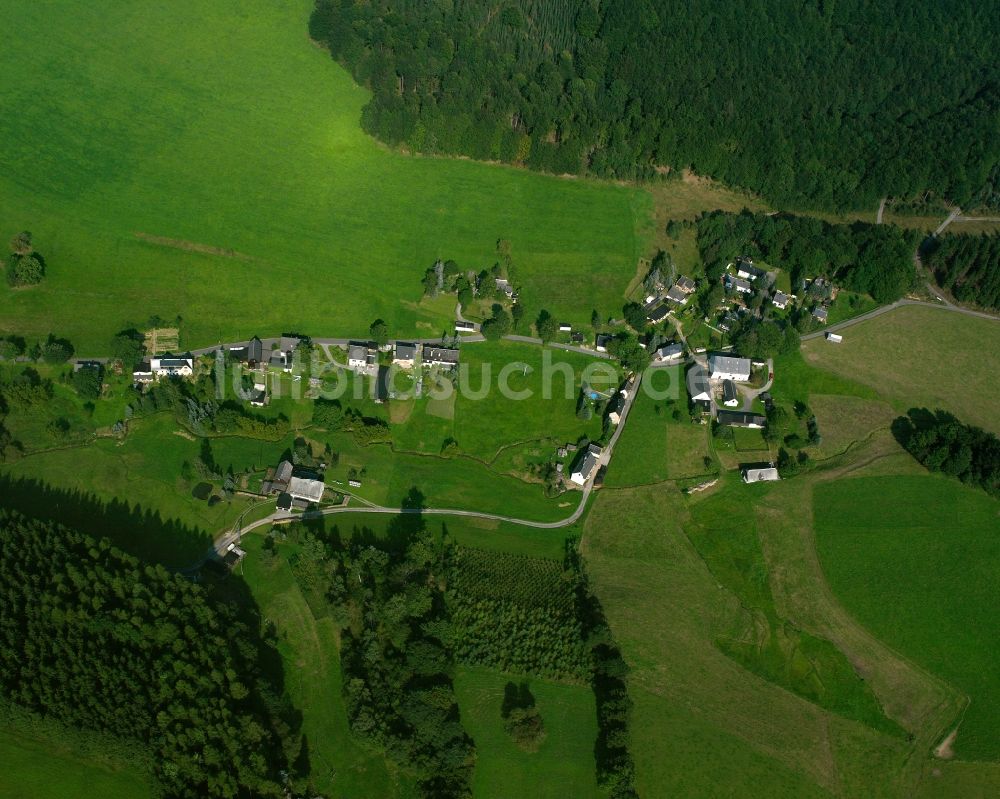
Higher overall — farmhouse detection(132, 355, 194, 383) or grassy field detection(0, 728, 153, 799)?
farmhouse detection(132, 355, 194, 383)

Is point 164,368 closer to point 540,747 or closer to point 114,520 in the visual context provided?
point 114,520

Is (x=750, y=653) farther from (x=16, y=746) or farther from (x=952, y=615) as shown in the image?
(x=16, y=746)

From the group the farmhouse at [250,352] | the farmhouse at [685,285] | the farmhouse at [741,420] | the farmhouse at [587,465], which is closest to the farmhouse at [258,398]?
the farmhouse at [250,352]

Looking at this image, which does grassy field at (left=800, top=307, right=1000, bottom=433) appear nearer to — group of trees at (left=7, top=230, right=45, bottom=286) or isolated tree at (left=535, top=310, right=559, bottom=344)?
isolated tree at (left=535, top=310, right=559, bottom=344)

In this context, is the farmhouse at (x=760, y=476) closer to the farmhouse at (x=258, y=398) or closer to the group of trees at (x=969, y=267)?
the group of trees at (x=969, y=267)

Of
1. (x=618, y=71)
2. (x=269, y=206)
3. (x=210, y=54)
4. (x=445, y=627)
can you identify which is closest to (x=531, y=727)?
(x=445, y=627)

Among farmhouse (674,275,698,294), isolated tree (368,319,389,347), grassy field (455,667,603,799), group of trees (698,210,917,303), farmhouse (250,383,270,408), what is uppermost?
group of trees (698,210,917,303)

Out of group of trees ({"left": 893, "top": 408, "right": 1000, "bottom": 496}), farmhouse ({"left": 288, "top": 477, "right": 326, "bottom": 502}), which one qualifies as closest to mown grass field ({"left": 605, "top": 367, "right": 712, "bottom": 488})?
group of trees ({"left": 893, "top": 408, "right": 1000, "bottom": 496})
